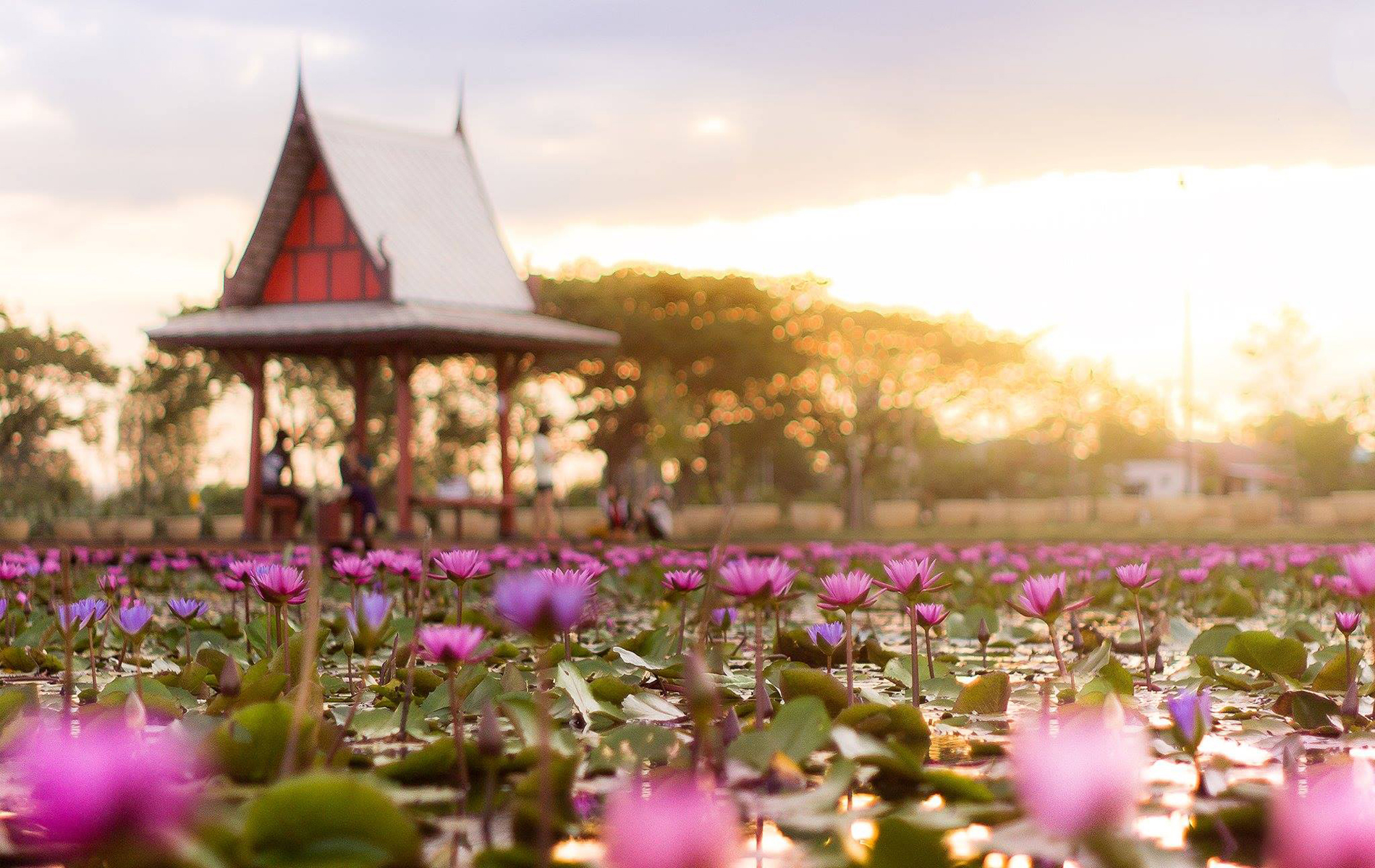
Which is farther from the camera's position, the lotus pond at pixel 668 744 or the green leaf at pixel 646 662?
the green leaf at pixel 646 662

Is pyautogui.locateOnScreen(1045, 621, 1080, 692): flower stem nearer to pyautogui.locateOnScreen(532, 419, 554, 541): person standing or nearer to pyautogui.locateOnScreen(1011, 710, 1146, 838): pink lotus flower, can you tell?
pyautogui.locateOnScreen(1011, 710, 1146, 838): pink lotus flower

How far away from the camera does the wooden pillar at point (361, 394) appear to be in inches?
621

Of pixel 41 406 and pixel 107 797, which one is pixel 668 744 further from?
pixel 41 406

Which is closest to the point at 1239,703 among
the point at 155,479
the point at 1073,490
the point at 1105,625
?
the point at 1105,625

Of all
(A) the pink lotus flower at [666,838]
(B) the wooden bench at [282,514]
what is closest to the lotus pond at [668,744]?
(A) the pink lotus flower at [666,838]

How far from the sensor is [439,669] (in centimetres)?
338

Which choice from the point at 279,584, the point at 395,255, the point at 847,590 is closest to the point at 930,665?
the point at 847,590

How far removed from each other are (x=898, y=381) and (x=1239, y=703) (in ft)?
113

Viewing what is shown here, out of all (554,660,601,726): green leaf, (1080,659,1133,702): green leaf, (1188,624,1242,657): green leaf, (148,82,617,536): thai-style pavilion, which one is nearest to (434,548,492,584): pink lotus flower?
(554,660,601,726): green leaf

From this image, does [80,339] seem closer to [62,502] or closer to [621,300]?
[62,502]

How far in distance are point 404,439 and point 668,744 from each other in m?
13.1

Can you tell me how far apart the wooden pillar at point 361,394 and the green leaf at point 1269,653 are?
13296 millimetres

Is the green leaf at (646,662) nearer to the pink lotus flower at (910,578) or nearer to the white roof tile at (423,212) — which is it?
the pink lotus flower at (910,578)

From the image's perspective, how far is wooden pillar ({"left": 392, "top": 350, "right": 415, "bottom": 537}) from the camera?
14750 millimetres
